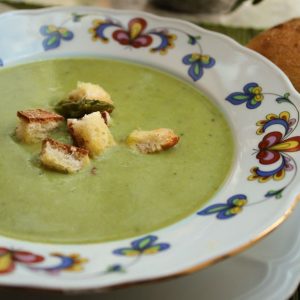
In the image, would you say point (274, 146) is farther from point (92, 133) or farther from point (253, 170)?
point (92, 133)

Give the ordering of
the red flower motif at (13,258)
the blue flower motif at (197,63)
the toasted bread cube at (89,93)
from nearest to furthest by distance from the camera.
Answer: the red flower motif at (13,258)
the toasted bread cube at (89,93)
the blue flower motif at (197,63)

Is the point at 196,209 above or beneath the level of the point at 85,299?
above

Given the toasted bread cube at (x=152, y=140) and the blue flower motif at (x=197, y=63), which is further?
the blue flower motif at (x=197, y=63)

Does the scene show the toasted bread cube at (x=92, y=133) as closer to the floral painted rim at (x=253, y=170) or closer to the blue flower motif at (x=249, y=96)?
the floral painted rim at (x=253, y=170)

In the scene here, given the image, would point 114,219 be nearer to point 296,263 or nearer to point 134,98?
point 296,263

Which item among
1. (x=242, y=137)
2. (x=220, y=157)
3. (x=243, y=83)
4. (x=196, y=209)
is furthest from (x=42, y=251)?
(x=243, y=83)

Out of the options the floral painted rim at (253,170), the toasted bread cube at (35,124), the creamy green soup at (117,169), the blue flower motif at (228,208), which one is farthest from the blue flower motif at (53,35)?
the blue flower motif at (228,208)

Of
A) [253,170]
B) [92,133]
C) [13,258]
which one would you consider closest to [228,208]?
[253,170]
